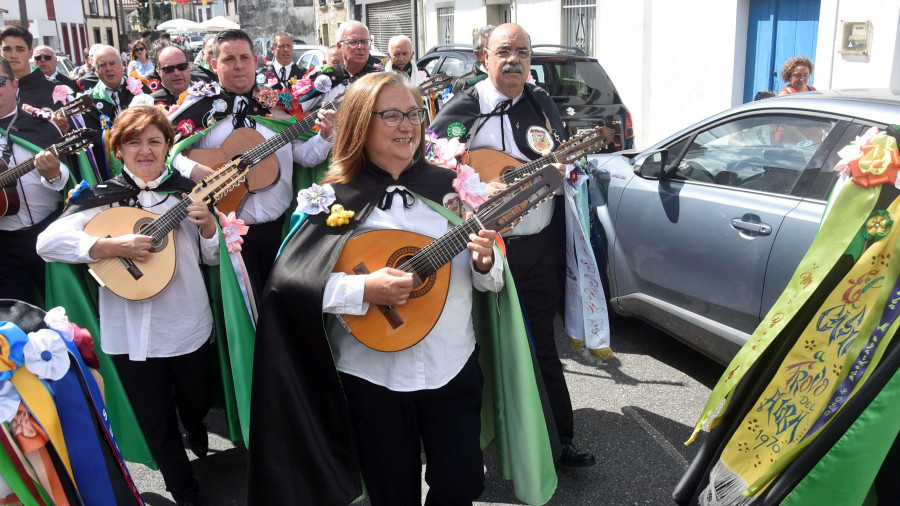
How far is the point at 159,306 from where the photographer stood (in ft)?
11.1

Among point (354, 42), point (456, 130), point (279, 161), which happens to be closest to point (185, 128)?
point (279, 161)

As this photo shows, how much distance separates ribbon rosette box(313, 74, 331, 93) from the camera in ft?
17.1

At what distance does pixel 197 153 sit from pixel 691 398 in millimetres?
3150

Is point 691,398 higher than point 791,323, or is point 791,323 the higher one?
point 791,323

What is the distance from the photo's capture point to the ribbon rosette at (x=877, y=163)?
2.28m

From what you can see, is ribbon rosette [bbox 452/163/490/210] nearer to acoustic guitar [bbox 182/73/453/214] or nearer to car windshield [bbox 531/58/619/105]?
acoustic guitar [bbox 182/73/453/214]

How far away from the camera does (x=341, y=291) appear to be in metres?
2.56

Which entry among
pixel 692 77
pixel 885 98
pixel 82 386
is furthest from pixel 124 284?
pixel 692 77

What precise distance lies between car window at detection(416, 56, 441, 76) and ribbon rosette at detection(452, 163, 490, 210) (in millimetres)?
8743

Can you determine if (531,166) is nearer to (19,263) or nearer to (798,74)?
(19,263)

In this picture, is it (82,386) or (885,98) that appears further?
(885,98)

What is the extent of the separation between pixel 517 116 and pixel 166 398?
207 cm

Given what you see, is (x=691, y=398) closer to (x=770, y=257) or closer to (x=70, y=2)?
(x=770, y=257)

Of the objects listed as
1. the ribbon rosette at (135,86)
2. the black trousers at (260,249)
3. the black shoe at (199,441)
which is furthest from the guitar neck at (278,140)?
the ribbon rosette at (135,86)
